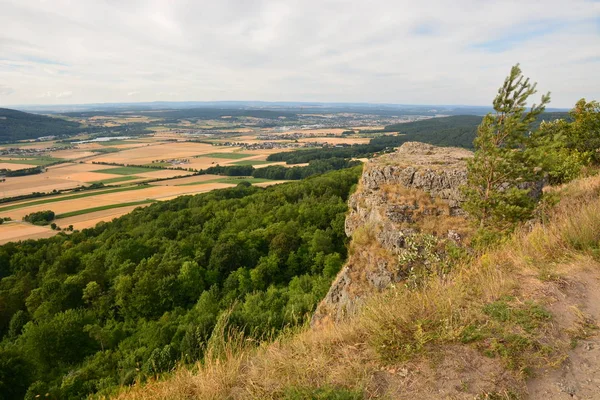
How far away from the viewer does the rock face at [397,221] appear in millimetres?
12836

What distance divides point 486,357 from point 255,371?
3.11 metres

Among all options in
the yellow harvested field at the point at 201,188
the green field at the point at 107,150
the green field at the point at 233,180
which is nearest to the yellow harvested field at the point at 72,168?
the green field at the point at 107,150

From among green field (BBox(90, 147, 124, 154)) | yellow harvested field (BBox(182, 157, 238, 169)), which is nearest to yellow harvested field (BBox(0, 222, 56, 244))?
yellow harvested field (BBox(182, 157, 238, 169))

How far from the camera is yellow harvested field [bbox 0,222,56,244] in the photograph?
41.6 metres

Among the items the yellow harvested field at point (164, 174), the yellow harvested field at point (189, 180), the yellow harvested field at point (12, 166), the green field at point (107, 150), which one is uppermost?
the green field at point (107, 150)

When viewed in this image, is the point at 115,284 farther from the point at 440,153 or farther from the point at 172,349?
the point at 440,153

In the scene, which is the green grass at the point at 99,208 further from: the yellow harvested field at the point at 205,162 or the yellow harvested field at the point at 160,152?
the yellow harvested field at the point at 160,152

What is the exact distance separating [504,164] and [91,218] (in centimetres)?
5334

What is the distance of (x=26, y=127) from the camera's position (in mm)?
175750

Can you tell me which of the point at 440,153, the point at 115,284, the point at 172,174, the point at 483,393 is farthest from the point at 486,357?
the point at 172,174

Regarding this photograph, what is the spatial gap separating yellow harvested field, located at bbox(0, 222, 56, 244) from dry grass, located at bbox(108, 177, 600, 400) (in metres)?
48.2

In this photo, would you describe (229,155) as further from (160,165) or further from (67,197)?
(67,197)

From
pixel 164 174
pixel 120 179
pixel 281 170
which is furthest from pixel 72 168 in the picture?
pixel 281 170

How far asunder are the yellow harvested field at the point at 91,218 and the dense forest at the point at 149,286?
439cm
